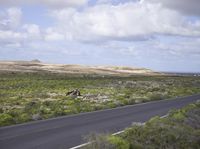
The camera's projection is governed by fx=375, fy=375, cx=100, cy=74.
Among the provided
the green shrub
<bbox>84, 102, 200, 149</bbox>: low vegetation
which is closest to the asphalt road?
the green shrub

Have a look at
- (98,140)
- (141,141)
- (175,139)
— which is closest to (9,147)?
(98,140)

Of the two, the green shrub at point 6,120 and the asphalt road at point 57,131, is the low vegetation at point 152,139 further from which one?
the green shrub at point 6,120

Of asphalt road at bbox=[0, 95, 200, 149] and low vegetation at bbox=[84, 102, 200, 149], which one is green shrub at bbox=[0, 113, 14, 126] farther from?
low vegetation at bbox=[84, 102, 200, 149]

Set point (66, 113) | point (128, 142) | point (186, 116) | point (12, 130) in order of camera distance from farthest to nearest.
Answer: point (66, 113)
point (186, 116)
point (12, 130)
point (128, 142)

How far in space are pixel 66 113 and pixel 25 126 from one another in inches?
255

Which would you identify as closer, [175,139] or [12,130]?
[175,139]

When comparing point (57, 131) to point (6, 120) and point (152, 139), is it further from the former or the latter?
point (152, 139)

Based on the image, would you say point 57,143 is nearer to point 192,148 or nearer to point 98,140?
point 98,140

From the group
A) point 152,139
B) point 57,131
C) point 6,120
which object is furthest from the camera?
point 6,120

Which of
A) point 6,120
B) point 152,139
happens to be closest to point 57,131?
point 6,120

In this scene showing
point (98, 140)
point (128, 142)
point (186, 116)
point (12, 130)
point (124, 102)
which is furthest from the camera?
point (124, 102)

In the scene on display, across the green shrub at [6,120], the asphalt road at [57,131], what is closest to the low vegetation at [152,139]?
the asphalt road at [57,131]

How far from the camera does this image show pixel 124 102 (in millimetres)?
33344

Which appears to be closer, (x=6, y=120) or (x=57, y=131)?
(x=57, y=131)
